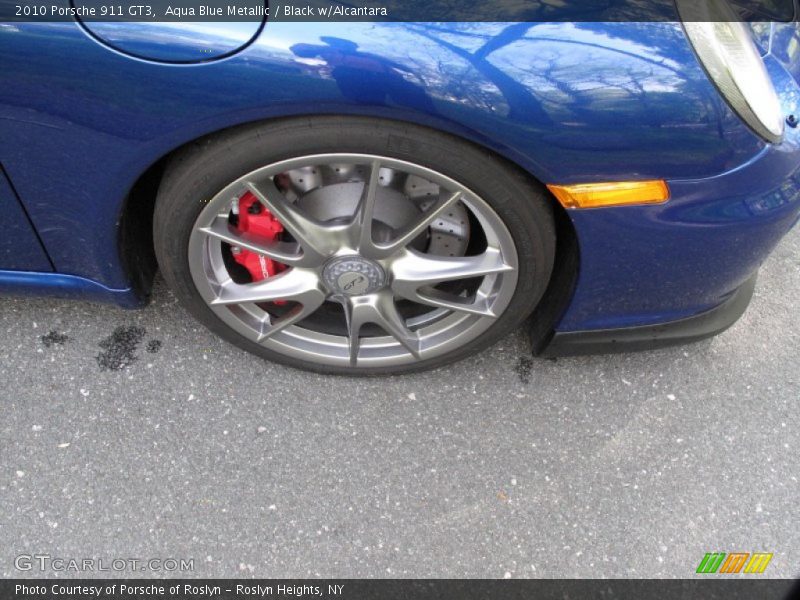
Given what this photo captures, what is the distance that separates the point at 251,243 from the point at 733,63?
45.0 inches

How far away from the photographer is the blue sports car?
128 cm

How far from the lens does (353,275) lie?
169cm

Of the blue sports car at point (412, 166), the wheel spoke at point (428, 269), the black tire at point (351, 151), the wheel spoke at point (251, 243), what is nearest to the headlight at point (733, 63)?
the blue sports car at point (412, 166)

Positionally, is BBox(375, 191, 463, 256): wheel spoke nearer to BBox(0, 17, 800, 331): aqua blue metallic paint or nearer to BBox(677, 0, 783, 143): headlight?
BBox(0, 17, 800, 331): aqua blue metallic paint

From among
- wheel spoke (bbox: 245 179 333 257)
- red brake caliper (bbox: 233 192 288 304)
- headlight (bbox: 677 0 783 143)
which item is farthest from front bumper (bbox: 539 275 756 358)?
red brake caliper (bbox: 233 192 288 304)

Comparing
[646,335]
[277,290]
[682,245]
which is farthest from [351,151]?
[646,335]

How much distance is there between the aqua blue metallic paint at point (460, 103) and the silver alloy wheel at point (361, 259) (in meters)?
0.16

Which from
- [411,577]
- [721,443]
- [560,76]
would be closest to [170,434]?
[411,577]

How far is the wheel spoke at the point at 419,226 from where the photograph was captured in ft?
4.91

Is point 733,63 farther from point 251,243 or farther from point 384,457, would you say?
point 384,457

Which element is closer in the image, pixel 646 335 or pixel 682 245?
pixel 682 245

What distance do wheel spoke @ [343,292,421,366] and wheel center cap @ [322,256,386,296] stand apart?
37mm

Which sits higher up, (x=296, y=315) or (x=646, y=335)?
(x=646, y=335)
